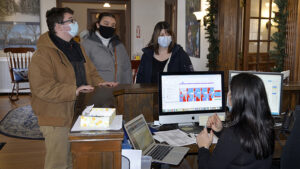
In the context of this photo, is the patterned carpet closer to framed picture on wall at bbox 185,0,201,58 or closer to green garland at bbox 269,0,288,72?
framed picture on wall at bbox 185,0,201,58

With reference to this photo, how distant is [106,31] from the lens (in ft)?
9.93

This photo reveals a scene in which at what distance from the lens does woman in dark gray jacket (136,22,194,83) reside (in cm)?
270

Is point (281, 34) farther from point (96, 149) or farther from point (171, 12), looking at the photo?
point (171, 12)

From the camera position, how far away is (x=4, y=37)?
7.20 m

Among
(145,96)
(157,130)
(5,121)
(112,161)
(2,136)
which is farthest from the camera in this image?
(5,121)

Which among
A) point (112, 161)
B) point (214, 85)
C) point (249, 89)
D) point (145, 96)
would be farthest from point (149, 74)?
point (112, 161)

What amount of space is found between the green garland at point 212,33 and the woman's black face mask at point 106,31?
86.6 inches

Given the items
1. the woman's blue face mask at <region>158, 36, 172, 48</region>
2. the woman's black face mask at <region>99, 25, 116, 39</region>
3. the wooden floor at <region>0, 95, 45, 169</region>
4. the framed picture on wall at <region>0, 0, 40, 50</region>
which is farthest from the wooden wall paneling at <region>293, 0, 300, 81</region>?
the framed picture on wall at <region>0, 0, 40, 50</region>

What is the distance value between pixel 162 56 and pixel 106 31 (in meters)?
0.69

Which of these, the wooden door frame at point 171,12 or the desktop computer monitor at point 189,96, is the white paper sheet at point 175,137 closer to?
the desktop computer monitor at point 189,96

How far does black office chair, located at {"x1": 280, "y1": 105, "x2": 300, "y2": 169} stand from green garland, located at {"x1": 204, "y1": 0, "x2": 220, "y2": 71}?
10.7ft

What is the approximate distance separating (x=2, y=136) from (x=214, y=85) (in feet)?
11.1

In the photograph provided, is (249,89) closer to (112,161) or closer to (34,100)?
(112,161)

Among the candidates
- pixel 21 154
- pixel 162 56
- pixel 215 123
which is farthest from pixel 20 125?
pixel 215 123
